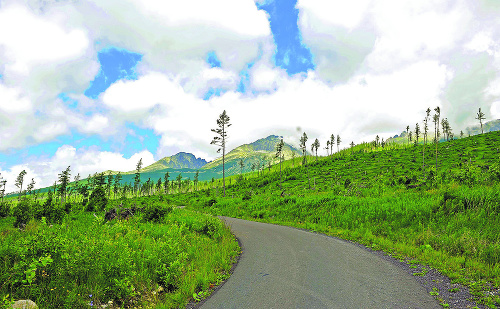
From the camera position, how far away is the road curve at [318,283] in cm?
521

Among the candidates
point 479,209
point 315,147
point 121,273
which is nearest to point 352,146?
Result: point 315,147

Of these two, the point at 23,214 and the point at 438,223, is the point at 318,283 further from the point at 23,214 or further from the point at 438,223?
the point at 23,214

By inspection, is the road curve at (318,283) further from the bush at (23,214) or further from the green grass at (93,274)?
the bush at (23,214)

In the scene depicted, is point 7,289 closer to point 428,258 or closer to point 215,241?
point 215,241

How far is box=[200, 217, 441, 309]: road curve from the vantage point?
17.1 feet

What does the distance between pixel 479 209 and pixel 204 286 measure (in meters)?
13.0

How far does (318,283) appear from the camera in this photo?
6195 millimetres

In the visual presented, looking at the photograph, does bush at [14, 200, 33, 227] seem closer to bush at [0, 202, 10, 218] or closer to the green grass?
bush at [0, 202, 10, 218]

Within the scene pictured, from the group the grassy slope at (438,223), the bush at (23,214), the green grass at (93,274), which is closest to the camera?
the green grass at (93,274)

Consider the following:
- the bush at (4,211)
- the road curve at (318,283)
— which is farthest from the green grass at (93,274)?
the bush at (4,211)

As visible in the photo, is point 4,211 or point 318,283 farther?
point 4,211

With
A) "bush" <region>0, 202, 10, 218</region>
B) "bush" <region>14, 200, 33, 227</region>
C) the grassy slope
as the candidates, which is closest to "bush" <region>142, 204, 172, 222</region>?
"bush" <region>14, 200, 33, 227</region>

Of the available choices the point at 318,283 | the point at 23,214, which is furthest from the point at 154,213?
the point at 318,283

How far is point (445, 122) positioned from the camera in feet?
441
